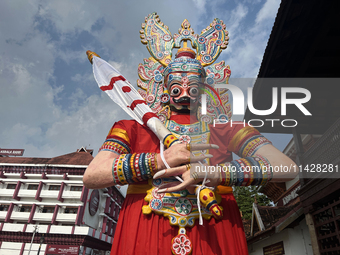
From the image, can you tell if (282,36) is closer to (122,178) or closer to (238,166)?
(238,166)

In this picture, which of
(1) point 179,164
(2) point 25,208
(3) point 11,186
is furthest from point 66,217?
(1) point 179,164

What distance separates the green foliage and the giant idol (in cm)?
1300

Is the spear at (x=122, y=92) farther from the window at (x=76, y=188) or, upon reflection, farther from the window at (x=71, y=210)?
the window at (x=71, y=210)

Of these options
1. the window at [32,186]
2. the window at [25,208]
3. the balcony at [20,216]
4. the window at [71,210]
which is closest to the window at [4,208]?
the window at [25,208]

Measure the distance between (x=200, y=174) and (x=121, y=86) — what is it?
4.96 ft

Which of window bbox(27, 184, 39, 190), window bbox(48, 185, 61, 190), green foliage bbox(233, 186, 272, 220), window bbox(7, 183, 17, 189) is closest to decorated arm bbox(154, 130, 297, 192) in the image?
green foliage bbox(233, 186, 272, 220)

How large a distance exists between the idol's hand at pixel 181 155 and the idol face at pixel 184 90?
36.7 inches

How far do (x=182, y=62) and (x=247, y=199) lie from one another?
14.6 meters

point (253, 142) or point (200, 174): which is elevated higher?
point (253, 142)

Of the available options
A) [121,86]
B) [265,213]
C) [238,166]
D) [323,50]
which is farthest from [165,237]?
[265,213]

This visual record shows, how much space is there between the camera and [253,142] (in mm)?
2420

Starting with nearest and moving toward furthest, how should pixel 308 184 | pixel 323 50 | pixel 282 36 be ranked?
pixel 282 36, pixel 323 50, pixel 308 184

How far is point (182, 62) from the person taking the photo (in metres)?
3.12

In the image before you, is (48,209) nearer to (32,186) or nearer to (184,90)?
(32,186)
